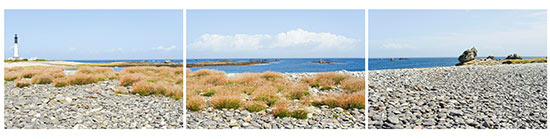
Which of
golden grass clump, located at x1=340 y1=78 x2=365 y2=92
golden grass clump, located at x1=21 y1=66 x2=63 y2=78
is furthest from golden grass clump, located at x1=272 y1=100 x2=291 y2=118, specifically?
golden grass clump, located at x1=21 y1=66 x2=63 y2=78

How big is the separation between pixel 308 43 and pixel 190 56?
1822mm

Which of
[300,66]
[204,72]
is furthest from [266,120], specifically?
[204,72]

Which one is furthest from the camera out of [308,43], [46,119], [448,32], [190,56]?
[448,32]

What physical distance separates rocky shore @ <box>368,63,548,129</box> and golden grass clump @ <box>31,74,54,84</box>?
4.91 metres

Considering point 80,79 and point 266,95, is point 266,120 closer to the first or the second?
point 266,95

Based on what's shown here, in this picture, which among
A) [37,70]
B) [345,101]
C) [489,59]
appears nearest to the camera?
[37,70]

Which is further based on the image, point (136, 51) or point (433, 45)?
point (433, 45)

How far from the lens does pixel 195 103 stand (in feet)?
16.3

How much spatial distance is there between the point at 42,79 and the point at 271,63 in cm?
354

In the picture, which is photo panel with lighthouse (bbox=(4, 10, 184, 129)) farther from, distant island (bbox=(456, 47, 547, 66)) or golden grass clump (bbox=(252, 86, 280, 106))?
distant island (bbox=(456, 47, 547, 66))

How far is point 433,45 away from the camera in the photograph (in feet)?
19.9

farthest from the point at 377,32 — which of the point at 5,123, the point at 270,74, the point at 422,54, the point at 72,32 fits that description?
the point at 5,123
